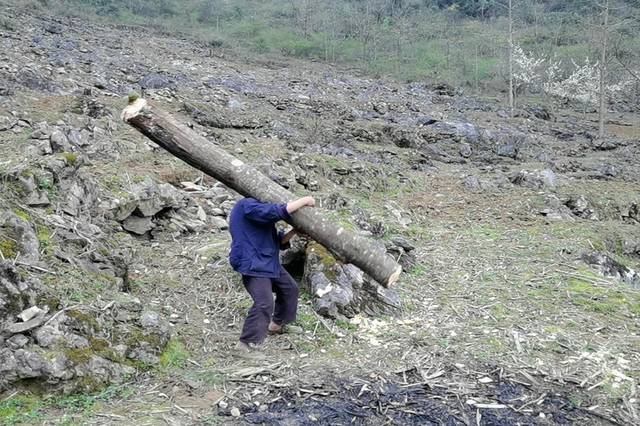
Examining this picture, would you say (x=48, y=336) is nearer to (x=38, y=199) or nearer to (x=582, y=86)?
(x=38, y=199)

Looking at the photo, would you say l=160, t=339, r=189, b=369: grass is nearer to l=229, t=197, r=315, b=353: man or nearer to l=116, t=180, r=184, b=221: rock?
l=229, t=197, r=315, b=353: man

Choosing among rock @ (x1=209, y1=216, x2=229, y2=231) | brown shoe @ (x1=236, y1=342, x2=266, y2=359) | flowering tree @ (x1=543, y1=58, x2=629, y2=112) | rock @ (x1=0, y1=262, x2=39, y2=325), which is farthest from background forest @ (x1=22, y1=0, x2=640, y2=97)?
rock @ (x1=0, y1=262, x2=39, y2=325)

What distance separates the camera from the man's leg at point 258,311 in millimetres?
4191

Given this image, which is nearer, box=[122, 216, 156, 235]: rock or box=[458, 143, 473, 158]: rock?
box=[122, 216, 156, 235]: rock

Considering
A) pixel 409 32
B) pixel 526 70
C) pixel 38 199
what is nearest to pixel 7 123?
pixel 38 199

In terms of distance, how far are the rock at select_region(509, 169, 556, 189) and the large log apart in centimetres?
731

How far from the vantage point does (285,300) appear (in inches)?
175

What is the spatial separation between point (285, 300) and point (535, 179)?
7.92 metres

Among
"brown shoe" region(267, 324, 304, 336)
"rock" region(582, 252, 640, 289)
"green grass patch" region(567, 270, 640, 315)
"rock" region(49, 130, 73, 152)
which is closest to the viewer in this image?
"brown shoe" region(267, 324, 304, 336)

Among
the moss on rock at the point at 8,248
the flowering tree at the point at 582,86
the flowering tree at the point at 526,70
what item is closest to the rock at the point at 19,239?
the moss on rock at the point at 8,248

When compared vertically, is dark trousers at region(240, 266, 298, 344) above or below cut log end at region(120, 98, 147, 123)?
below

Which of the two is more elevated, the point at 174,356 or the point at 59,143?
the point at 59,143

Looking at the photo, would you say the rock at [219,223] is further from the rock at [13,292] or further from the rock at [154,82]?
the rock at [154,82]

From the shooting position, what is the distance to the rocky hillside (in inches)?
140
